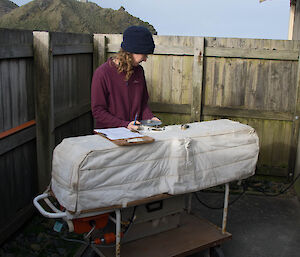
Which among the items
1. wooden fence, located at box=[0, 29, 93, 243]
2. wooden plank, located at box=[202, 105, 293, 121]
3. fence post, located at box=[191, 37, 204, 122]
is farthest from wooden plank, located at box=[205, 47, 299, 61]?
wooden fence, located at box=[0, 29, 93, 243]

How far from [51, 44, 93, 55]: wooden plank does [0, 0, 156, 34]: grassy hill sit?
17130 millimetres

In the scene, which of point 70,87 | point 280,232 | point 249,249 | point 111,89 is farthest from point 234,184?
point 111,89

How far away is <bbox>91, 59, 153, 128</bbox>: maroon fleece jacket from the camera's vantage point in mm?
Answer: 3289

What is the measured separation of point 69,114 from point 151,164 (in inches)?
97.4

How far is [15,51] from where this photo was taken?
11.7 feet

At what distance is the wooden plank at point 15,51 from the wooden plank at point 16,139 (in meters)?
0.74

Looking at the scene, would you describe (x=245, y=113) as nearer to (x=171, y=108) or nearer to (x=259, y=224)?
(x=171, y=108)

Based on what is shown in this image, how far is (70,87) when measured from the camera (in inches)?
196

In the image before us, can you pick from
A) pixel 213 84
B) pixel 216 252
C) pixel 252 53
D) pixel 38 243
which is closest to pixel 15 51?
pixel 38 243

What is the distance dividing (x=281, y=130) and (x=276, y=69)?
0.93 m

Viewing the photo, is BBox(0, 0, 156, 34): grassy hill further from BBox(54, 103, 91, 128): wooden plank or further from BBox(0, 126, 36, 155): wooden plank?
BBox(0, 126, 36, 155): wooden plank

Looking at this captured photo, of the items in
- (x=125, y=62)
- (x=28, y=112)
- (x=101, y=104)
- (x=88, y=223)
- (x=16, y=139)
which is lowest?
(x=88, y=223)

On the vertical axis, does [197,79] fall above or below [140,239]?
above

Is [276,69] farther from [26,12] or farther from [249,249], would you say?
[26,12]
